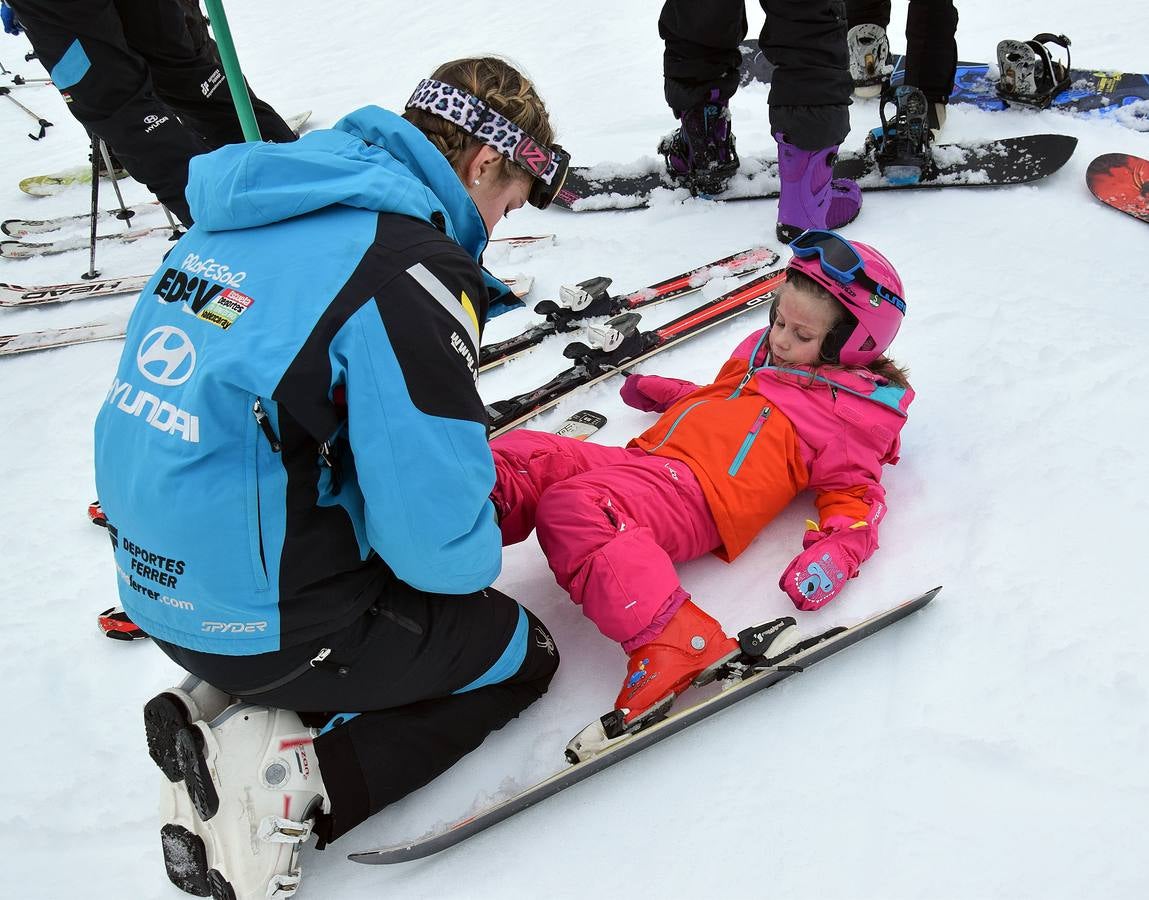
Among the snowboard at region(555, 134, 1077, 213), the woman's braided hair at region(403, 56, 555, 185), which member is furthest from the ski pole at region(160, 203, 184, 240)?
the woman's braided hair at region(403, 56, 555, 185)

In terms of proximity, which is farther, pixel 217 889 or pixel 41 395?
pixel 41 395

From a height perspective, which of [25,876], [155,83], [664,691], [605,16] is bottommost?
[25,876]

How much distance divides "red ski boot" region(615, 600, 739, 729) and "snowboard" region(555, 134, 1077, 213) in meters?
3.13

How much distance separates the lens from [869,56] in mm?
5277

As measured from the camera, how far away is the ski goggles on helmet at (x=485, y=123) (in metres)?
1.89

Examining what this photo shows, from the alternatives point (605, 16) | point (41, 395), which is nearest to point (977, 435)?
point (41, 395)

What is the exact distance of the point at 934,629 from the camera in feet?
7.51

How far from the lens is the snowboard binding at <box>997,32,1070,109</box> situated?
488 cm

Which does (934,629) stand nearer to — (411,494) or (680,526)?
(680,526)

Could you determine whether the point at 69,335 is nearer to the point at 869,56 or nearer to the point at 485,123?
the point at 485,123

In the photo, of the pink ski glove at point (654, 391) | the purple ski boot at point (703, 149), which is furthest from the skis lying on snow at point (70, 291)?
the pink ski glove at point (654, 391)

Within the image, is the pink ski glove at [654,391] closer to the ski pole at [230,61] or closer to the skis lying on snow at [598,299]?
the skis lying on snow at [598,299]

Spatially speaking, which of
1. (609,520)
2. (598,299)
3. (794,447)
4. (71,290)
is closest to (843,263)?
(794,447)

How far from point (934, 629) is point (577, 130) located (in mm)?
4657
